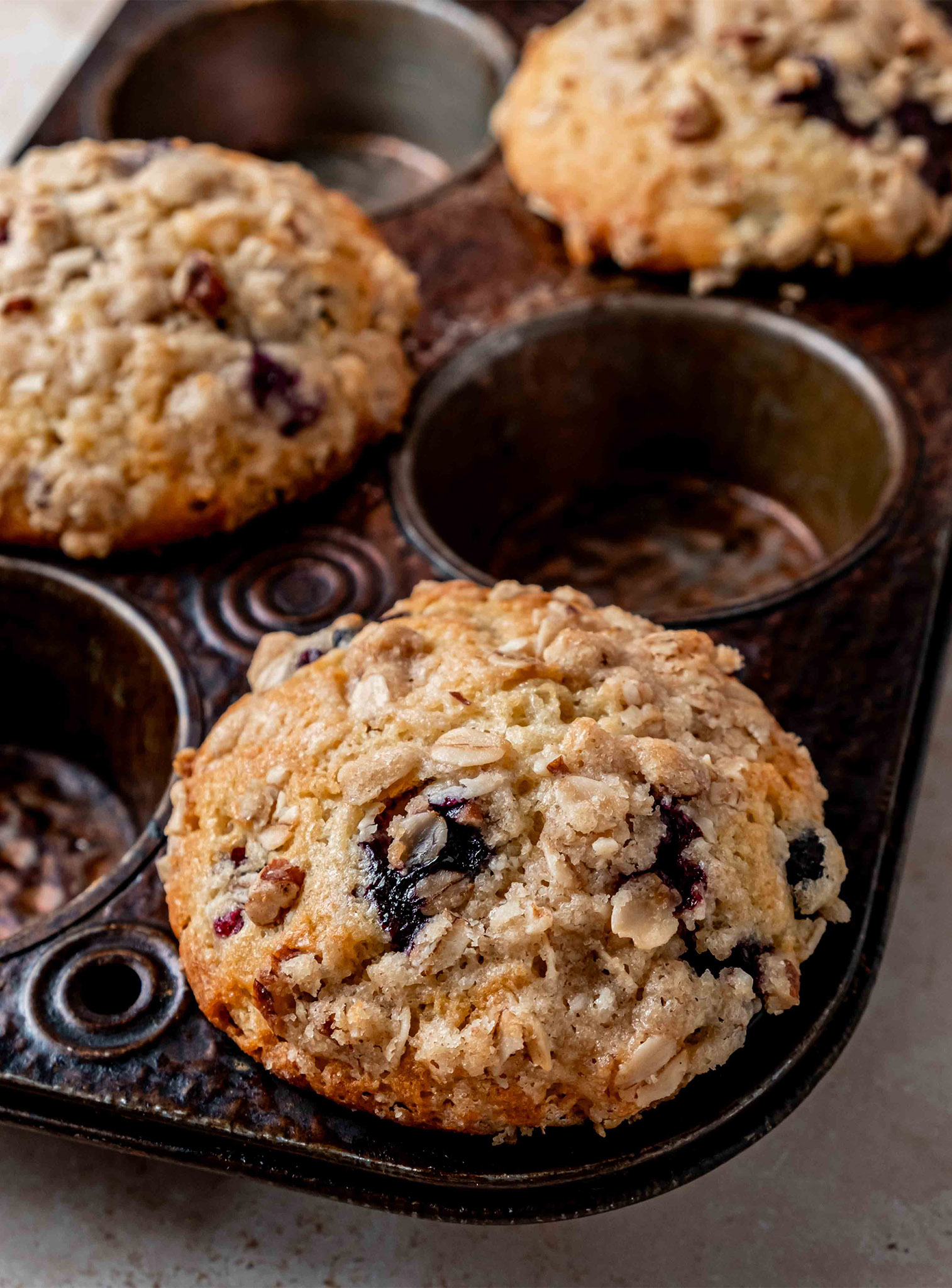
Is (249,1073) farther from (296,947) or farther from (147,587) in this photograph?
(147,587)

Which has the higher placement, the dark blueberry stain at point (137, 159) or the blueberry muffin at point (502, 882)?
the dark blueberry stain at point (137, 159)

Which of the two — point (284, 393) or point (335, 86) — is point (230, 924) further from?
point (335, 86)

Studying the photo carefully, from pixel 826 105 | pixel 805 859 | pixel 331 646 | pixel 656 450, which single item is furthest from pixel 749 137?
pixel 805 859

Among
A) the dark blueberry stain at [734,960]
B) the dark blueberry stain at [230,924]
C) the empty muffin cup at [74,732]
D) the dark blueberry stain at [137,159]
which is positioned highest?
the dark blueberry stain at [137,159]

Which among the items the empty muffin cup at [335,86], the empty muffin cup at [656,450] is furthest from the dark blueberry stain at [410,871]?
the empty muffin cup at [335,86]

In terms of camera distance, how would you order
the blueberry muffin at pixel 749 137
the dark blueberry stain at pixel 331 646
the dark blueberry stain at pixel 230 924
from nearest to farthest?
the dark blueberry stain at pixel 230 924
the dark blueberry stain at pixel 331 646
the blueberry muffin at pixel 749 137

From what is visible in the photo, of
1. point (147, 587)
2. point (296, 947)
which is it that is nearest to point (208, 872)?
point (296, 947)

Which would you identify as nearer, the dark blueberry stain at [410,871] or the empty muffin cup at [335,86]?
the dark blueberry stain at [410,871]

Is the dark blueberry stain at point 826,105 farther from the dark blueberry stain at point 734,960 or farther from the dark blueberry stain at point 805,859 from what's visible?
the dark blueberry stain at point 734,960
